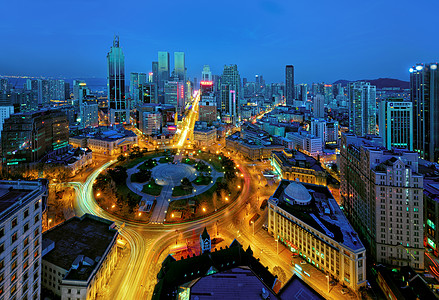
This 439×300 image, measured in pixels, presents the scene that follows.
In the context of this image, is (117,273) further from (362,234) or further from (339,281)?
(362,234)

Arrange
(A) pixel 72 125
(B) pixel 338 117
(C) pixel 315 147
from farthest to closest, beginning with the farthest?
1. (B) pixel 338 117
2. (A) pixel 72 125
3. (C) pixel 315 147

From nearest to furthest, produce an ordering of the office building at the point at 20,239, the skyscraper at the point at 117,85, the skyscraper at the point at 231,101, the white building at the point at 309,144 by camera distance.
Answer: the office building at the point at 20,239 < the white building at the point at 309,144 < the skyscraper at the point at 117,85 < the skyscraper at the point at 231,101

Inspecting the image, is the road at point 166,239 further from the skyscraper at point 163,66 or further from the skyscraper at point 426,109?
the skyscraper at point 163,66

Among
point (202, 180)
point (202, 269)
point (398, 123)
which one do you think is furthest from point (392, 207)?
point (398, 123)

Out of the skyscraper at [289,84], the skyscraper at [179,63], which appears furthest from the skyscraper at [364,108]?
the skyscraper at [179,63]

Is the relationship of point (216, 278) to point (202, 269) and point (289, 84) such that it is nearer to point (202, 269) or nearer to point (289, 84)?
point (202, 269)

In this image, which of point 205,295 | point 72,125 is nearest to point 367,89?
point 205,295

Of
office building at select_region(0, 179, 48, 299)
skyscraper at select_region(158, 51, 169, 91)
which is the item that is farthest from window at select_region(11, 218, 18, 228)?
skyscraper at select_region(158, 51, 169, 91)
